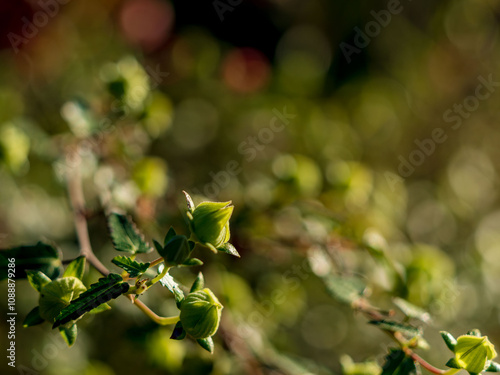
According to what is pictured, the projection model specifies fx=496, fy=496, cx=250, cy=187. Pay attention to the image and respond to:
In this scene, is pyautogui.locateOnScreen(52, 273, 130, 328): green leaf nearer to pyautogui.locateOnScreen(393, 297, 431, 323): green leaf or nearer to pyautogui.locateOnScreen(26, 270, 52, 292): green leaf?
pyautogui.locateOnScreen(26, 270, 52, 292): green leaf

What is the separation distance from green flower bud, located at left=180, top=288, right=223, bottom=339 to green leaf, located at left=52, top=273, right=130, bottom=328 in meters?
0.07

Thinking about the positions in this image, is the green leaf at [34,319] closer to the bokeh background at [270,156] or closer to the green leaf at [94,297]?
the green leaf at [94,297]

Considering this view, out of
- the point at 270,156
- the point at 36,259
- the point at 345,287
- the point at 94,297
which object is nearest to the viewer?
the point at 94,297

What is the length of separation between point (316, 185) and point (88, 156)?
575mm

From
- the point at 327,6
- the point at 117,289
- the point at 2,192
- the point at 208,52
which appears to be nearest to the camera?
the point at 117,289

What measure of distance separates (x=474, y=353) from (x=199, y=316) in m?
0.33

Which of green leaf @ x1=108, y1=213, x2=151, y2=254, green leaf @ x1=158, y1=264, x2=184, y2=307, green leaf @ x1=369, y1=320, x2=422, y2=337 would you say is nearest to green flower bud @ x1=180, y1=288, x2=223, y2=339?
green leaf @ x1=158, y1=264, x2=184, y2=307

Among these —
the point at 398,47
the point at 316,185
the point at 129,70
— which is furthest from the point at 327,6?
the point at 129,70

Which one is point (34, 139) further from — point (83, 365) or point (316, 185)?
point (316, 185)

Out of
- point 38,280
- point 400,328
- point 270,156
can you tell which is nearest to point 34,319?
point 38,280

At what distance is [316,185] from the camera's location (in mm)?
1306

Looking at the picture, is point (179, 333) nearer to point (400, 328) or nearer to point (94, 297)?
point (94, 297)

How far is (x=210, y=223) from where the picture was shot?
1.78 ft

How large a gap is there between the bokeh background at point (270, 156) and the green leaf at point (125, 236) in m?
0.24
